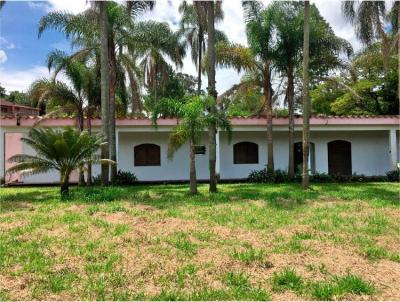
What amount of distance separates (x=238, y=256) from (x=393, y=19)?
15260 millimetres

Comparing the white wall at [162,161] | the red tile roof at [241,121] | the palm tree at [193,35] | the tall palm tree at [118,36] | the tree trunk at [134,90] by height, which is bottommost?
the white wall at [162,161]

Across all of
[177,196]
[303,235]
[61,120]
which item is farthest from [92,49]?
[303,235]

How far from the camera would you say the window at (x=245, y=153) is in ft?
63.9

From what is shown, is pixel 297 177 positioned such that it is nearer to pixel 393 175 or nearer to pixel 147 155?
pixel 393 175

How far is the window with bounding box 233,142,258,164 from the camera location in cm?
1948

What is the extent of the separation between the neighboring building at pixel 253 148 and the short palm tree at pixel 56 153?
5.51 m

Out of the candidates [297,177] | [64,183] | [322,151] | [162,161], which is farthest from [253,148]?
[64,183]

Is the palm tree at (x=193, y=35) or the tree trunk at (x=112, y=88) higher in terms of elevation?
the palm tree at (x=193, y=35)

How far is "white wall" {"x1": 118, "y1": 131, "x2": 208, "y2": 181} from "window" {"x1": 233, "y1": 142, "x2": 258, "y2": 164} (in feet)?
4.94

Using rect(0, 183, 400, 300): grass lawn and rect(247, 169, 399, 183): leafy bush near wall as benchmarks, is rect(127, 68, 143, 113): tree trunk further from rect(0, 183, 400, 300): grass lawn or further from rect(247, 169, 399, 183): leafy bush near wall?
rect(0, 183, 400, 300): grass lawn

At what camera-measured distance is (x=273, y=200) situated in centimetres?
1098

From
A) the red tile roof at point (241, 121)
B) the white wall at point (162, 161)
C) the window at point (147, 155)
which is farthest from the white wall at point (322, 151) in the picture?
the window at point (147, 155)

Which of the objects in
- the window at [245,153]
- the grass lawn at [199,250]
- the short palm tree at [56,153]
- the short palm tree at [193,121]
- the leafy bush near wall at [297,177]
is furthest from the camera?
the window at [245,153]

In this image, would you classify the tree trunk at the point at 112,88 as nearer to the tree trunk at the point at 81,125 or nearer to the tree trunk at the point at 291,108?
the tree trunk at the point at 81,125
